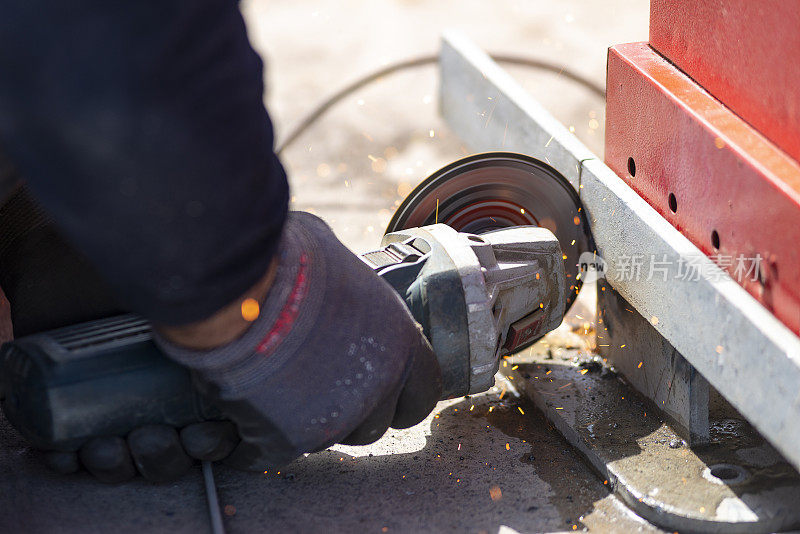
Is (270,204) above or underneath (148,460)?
above

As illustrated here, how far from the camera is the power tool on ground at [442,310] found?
1657 mm

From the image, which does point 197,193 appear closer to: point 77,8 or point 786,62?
point 77,8

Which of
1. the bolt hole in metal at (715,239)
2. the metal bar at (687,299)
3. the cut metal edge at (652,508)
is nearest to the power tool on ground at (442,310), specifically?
the metal bar at (687,299)

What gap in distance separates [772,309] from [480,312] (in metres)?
0.58

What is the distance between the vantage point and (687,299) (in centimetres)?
180

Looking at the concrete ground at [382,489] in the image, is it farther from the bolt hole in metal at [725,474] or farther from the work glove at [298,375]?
the bolt hole in metal at [725,474]

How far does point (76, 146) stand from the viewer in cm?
123

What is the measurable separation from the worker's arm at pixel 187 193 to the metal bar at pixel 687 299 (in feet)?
2.21

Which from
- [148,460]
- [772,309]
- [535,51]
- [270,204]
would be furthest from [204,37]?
[535,51]

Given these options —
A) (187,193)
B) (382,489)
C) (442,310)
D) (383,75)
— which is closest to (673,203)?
(442,310)

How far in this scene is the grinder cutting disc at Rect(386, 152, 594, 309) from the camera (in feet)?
7.33

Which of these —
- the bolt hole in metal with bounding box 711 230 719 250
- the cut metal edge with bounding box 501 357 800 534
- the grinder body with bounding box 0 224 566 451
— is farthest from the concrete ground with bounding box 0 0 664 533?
the bolt hole in metal with bounding box 711 230 719 250

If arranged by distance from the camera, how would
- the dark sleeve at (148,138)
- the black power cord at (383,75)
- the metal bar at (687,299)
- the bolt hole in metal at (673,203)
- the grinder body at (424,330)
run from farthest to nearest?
the black power cord at (383,75) < the bolt hole in metal at (673,203) < the grinder body at (424,330) < the metal bar at (687,299) < the dark sleeve at (148,138)

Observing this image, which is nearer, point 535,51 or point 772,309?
point 772,309
